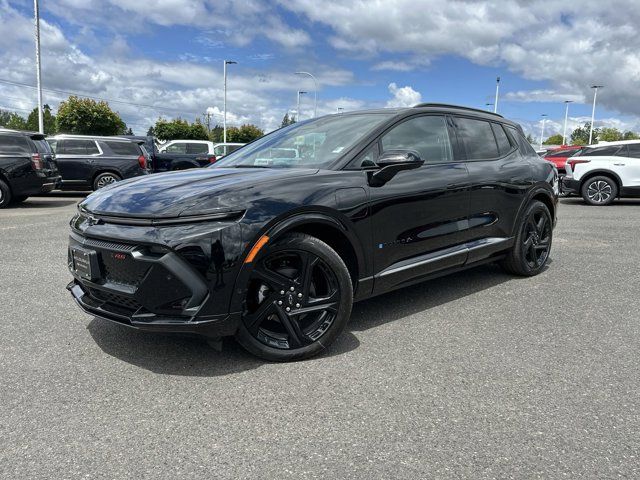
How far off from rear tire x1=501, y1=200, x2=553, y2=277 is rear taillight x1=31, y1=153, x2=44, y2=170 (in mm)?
10195

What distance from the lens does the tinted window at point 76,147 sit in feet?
46.0

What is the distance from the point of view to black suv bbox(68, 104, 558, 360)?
2715mm

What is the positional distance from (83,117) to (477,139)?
1839 inches

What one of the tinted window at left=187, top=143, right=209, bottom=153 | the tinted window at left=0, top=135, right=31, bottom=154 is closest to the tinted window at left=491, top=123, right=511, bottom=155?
the tinted window at left=0, top=135, right=31, bottom=154

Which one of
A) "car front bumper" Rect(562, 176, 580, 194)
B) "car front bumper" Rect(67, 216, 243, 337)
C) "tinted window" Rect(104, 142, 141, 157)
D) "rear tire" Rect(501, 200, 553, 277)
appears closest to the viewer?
"car front bumper" Rect(67, 216, 243, 337)

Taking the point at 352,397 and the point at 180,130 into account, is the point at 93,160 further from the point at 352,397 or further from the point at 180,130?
the point at 180,130

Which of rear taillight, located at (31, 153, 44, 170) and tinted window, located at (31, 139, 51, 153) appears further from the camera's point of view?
tinted window, located at (31, 139, 51, 153)

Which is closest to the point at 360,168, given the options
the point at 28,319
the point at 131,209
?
the point at 131,209

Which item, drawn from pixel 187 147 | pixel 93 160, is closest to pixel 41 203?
pixel 93 160

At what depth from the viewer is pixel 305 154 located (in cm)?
371

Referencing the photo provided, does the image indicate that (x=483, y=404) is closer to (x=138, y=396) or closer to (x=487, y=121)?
(x=138, y=396)

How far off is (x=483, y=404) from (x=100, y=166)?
13.6 m

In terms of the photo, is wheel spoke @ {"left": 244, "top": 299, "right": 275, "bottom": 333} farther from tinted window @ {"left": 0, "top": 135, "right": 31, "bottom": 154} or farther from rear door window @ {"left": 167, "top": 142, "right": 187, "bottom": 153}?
rear door window @ {"left": 167, "top": 142, "right": 187, "bottom": 153}

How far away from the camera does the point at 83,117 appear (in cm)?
4459
